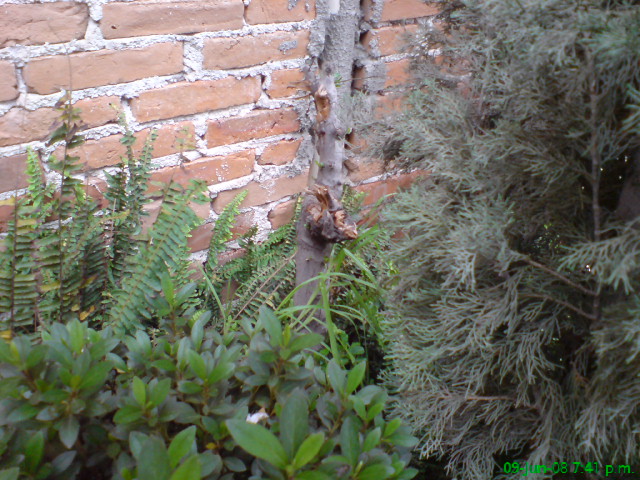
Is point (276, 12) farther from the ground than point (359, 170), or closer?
farther from the ground

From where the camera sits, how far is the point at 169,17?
6.01 ft

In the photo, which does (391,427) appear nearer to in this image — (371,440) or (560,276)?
(371,440)

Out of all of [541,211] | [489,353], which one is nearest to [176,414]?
[489,353]

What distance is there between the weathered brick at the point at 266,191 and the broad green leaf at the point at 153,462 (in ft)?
5.13

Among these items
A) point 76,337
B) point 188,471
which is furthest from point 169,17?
point 188,471

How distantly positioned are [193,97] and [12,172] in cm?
66

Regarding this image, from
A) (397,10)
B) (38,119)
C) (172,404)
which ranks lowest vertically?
(172,404)

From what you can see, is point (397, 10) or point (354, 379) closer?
point (354, 379)

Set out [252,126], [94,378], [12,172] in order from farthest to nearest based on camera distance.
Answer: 1. [252,126]
2. [12,172]
3. [94,378]

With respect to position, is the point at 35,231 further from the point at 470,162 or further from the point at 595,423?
the point at 595,423

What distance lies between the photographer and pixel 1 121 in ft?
5.32

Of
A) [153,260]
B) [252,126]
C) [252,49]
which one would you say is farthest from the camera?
[252,126]

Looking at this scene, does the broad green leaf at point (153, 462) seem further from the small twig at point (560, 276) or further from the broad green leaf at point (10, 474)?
the small twig at point (560, 276)

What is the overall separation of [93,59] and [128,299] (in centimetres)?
81
